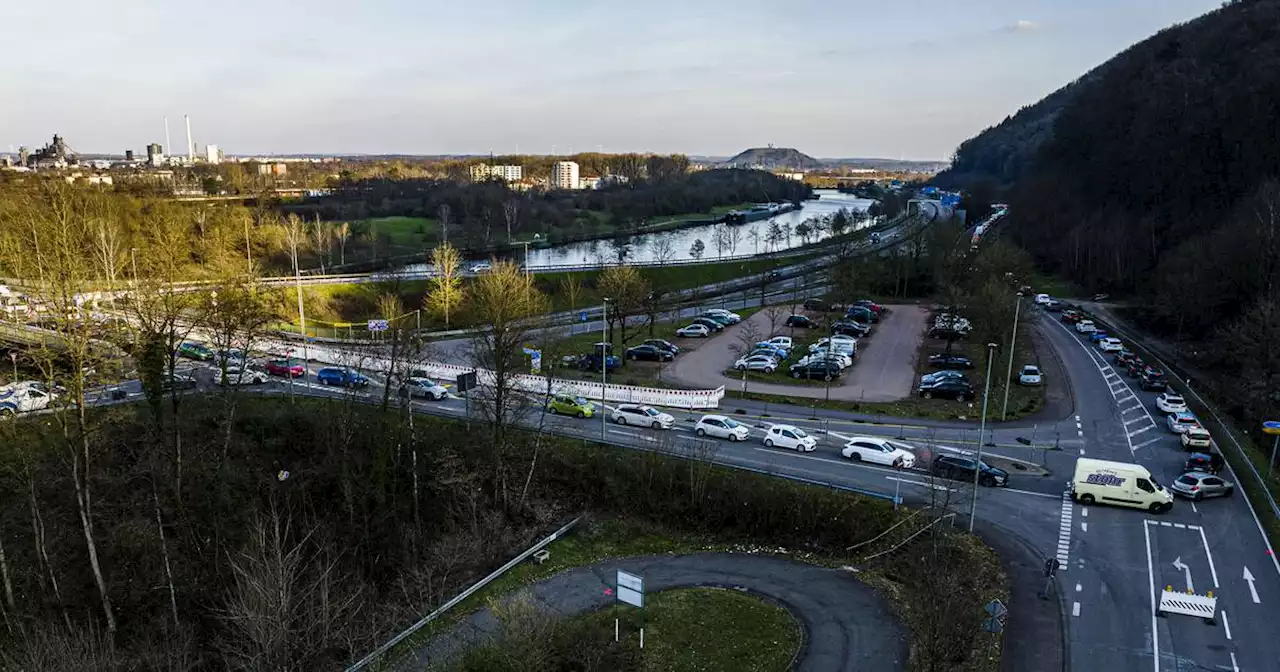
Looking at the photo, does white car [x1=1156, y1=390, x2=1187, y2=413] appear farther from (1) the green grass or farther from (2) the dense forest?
(1) the green grass

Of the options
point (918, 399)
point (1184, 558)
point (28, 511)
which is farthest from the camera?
point (918, 399)

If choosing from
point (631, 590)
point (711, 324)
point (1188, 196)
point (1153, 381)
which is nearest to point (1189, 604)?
point (631, 590)

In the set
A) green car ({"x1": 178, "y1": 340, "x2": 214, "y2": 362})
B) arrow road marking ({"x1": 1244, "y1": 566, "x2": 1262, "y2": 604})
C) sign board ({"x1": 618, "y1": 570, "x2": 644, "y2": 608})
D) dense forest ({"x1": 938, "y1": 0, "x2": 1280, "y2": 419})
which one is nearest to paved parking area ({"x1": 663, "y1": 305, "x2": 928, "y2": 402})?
dense forest ({"x1": 938, "y1": 0, "x2": 1280, "y2": 419})

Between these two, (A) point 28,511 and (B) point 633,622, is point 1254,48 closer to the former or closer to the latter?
(B) point 633,622

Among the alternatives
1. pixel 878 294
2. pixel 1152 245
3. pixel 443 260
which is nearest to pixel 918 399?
pixel 878 294

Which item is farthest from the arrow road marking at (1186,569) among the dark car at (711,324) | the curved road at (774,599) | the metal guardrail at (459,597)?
the dark car at (711,324)

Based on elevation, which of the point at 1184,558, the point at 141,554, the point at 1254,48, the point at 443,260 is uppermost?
the point at 1254,48
